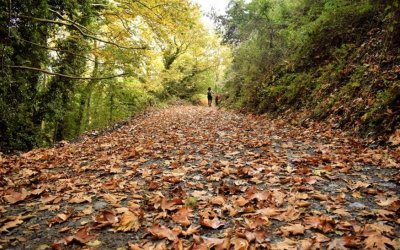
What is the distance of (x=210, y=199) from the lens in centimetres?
327

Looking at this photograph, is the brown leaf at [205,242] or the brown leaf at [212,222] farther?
the brown leaf at [212,222]

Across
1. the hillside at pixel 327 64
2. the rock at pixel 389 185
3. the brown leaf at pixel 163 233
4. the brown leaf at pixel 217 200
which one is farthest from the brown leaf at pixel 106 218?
the hillside at pixel 327 64

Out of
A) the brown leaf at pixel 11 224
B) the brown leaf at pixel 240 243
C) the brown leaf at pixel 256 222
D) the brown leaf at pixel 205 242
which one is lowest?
the brown leaf at pixel 11 224

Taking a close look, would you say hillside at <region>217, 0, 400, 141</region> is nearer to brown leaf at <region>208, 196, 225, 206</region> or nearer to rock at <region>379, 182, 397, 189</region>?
rock at <region>379, 182, 397, 189</region>

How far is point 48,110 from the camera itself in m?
10.0

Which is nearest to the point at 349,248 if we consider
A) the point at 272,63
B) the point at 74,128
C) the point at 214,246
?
the point at 214,246

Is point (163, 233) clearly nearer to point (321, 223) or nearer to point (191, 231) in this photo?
point (191, 231)

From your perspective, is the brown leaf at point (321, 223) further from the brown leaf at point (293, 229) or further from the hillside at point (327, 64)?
the hillside at point (327, 64)

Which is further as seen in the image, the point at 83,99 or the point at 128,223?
the point at 83,99

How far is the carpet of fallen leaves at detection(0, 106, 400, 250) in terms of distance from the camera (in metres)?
2.47

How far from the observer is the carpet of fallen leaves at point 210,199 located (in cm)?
247

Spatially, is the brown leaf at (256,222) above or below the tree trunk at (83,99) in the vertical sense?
below

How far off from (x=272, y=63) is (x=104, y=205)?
36.1ft

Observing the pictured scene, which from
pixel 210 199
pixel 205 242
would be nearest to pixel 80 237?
pixel 205 242
